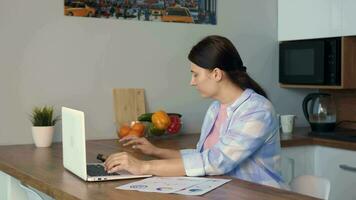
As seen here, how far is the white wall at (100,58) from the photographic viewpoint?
2744mm

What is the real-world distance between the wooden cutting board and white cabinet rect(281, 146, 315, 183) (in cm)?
83

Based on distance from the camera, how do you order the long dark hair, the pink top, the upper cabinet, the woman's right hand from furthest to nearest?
the upper cabinet < the woman's right hand < the pink top < the long dark hair

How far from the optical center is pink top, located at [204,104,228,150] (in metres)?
2.18

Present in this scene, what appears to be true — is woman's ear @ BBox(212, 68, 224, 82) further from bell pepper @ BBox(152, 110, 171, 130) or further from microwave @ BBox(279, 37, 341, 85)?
microwave @ BBox(279, 37, 341, 85)

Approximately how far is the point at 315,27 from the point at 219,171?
1.79m

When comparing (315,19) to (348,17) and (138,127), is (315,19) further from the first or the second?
(138,127)

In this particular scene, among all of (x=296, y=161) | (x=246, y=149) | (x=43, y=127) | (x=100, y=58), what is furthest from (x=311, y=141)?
(x=43, y=127)

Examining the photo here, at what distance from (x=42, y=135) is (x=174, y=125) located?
2.44ft

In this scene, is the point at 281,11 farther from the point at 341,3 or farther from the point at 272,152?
the point at 272,152

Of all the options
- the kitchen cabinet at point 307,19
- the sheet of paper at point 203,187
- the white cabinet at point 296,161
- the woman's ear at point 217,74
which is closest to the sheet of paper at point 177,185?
the sheet of paper at point 203,187

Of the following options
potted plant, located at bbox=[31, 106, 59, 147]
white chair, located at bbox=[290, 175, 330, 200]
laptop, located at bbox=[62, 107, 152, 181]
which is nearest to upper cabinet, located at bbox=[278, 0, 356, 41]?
white chair, located at bbox=[290, 175, 330, 200]

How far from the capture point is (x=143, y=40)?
313 centimetres

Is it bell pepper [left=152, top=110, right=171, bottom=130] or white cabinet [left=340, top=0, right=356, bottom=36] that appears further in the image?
white cabinet [left=340, top=0, right=356, bottom=36]

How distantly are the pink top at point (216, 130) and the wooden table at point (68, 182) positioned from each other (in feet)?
1.07
